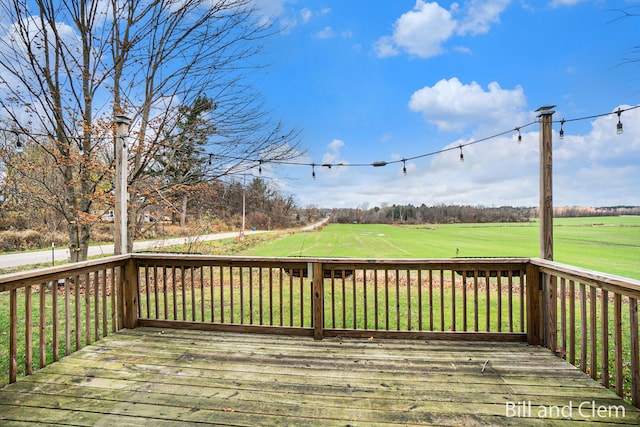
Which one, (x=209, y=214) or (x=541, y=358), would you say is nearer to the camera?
(x=541, y=358)

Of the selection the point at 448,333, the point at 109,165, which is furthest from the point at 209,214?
the point at 448,333

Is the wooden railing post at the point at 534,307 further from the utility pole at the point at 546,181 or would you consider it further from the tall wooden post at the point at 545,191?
the utility pole at the point at 546,181

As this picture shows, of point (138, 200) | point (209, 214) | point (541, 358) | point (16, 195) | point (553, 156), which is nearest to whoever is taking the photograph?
point (541, 358)

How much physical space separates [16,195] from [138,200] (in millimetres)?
1731

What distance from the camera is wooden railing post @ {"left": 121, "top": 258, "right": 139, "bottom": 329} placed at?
3.43 meters

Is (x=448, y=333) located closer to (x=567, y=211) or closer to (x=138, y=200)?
(x=567, y=211)

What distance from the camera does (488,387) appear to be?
84.1 inches

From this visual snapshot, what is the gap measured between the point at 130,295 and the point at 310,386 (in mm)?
2556

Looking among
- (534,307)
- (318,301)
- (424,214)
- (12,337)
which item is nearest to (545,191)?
(534,307)

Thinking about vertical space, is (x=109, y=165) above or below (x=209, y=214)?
above

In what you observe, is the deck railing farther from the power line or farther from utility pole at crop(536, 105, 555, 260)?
the power line

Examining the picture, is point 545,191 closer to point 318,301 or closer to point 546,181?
point 546,181

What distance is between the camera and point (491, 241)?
8.76 metres

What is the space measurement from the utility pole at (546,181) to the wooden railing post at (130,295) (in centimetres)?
456
